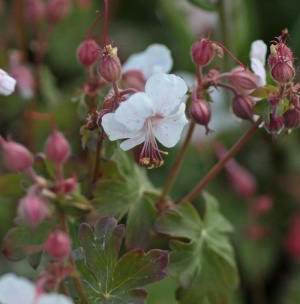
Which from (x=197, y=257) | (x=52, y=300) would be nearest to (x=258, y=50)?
(x=197, y=257)

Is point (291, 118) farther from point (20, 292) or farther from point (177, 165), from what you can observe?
point (20, 292)

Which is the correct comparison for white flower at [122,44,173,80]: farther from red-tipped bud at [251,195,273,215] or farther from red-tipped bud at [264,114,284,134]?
red-tipped bud at [251,195,273,215]

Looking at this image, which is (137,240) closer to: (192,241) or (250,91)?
(192,241)

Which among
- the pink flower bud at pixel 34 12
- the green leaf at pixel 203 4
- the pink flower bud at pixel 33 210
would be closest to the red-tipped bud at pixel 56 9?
the pink flower bud at pixel 34 12

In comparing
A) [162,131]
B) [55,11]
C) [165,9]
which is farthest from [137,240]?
[165,9]

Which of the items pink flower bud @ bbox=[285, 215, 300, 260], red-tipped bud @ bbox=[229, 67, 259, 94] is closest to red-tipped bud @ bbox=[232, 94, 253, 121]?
red-tipped bud @ bbox=[229, 67, 259, 94]
